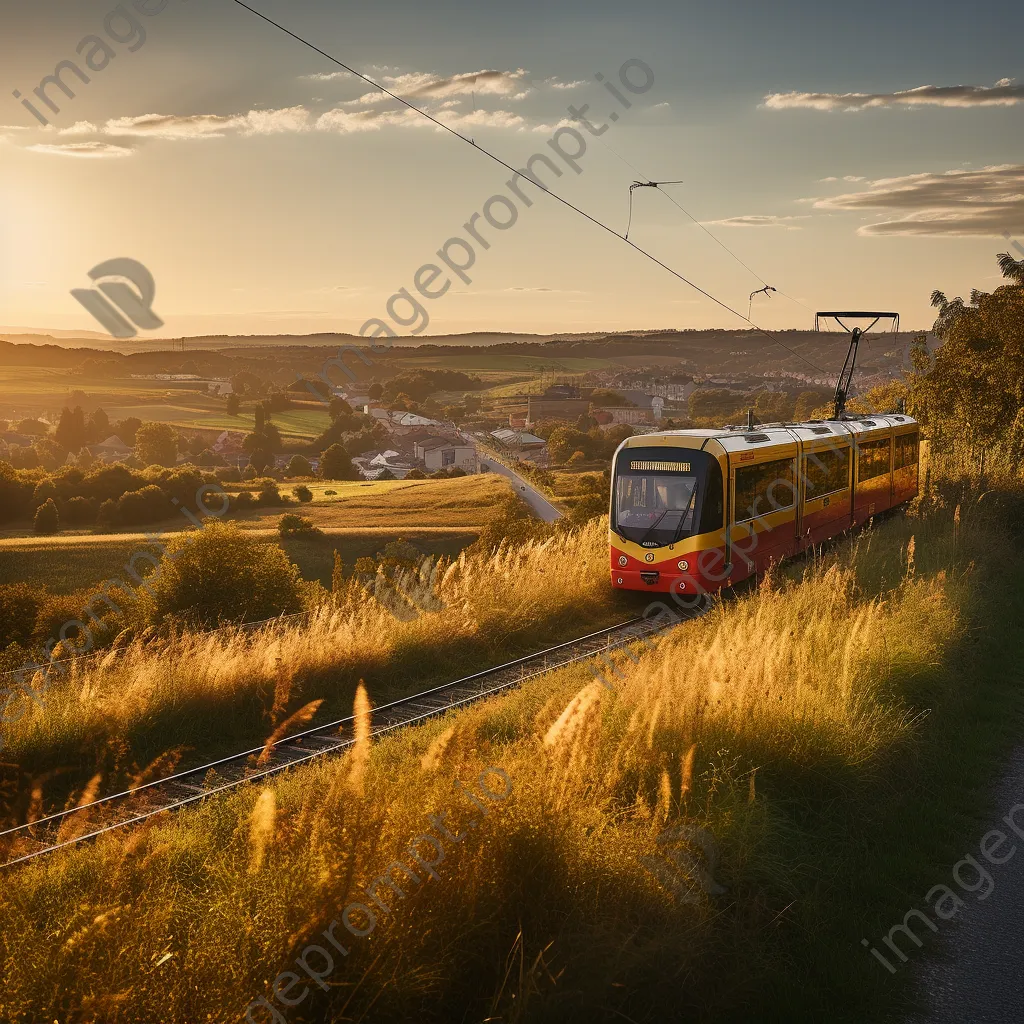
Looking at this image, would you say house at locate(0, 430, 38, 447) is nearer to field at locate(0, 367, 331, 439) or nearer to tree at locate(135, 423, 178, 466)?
tree at locate(135, 423, 178, 466)

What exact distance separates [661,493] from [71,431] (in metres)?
120

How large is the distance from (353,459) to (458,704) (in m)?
119

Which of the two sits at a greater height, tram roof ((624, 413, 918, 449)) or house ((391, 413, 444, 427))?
tram roof ((624, 413, 918, 449))

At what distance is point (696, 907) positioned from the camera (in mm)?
4645

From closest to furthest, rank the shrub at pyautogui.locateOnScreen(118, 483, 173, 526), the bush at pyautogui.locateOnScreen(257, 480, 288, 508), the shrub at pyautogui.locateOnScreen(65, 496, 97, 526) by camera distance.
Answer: the shrub at pyautogui.locateOnScreen(118, 483, 173, 526) → the shrub at pyautogui.locateOnScreen(65, 496, 97, 526) → the bush at pyautogui.locateOnScreen(257, 480, 288, 508)

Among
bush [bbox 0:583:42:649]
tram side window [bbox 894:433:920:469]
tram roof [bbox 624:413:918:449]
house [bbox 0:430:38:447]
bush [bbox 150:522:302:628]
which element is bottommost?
house [bbox 0:430:38:447]

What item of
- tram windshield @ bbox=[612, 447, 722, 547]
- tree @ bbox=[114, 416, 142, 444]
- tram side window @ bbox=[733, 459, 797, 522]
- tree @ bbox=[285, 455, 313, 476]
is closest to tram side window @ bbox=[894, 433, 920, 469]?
A: tram side window @ bbox=[733, 459, 797, 522]

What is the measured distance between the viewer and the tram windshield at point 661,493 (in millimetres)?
14656

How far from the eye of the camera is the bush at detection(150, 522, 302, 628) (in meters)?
22.4

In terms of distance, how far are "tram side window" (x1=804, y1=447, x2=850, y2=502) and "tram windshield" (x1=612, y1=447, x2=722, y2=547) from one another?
14.5ft

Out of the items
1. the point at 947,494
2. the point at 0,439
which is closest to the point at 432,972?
the point at 947,494

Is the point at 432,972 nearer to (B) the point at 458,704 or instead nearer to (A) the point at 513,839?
(A) the point at 513,839

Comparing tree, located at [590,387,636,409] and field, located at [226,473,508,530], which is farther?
tree, located at [590,387,636,409]

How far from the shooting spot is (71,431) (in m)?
119
